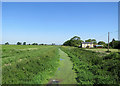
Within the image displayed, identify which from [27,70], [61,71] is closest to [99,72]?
[61,71]

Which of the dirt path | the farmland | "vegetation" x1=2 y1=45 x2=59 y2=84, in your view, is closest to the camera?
"vegetation" x1=2 y1=45 x2=59 y2=84

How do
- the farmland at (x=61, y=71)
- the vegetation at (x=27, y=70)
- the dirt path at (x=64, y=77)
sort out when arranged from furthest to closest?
1. the dirt path at (x=64, y=77)
2. the farmland at (x=61, y=71)
3. the vegetation at (x=27, y=70)

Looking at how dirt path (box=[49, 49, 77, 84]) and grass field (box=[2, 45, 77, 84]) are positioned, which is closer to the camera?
grass field (box=[2, 45, 77, 84])

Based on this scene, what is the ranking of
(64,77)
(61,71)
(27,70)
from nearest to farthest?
(64,77) → (27,70) → (61,71)

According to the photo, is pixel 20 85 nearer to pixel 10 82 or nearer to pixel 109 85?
pixel 10 82

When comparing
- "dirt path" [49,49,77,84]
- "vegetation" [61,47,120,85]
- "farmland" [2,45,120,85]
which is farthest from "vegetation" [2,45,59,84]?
"vegetation" [61,47,120,85]

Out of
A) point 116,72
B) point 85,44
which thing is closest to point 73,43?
point 85,44

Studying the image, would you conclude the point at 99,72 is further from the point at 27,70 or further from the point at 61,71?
the point at 27,70

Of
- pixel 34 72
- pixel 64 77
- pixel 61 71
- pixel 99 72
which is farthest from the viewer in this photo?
pixel 61 71

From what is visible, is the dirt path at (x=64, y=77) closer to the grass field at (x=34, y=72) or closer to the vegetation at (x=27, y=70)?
the grass field at (x=34, y=72)

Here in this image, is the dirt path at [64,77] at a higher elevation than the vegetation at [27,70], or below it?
below

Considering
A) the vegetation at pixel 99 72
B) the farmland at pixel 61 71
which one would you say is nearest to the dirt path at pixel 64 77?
the farmland at pixel 61 71

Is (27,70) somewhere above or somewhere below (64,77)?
above

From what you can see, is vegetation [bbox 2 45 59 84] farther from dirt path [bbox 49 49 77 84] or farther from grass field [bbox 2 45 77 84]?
dirt path [bbox 49 49 77 84]
